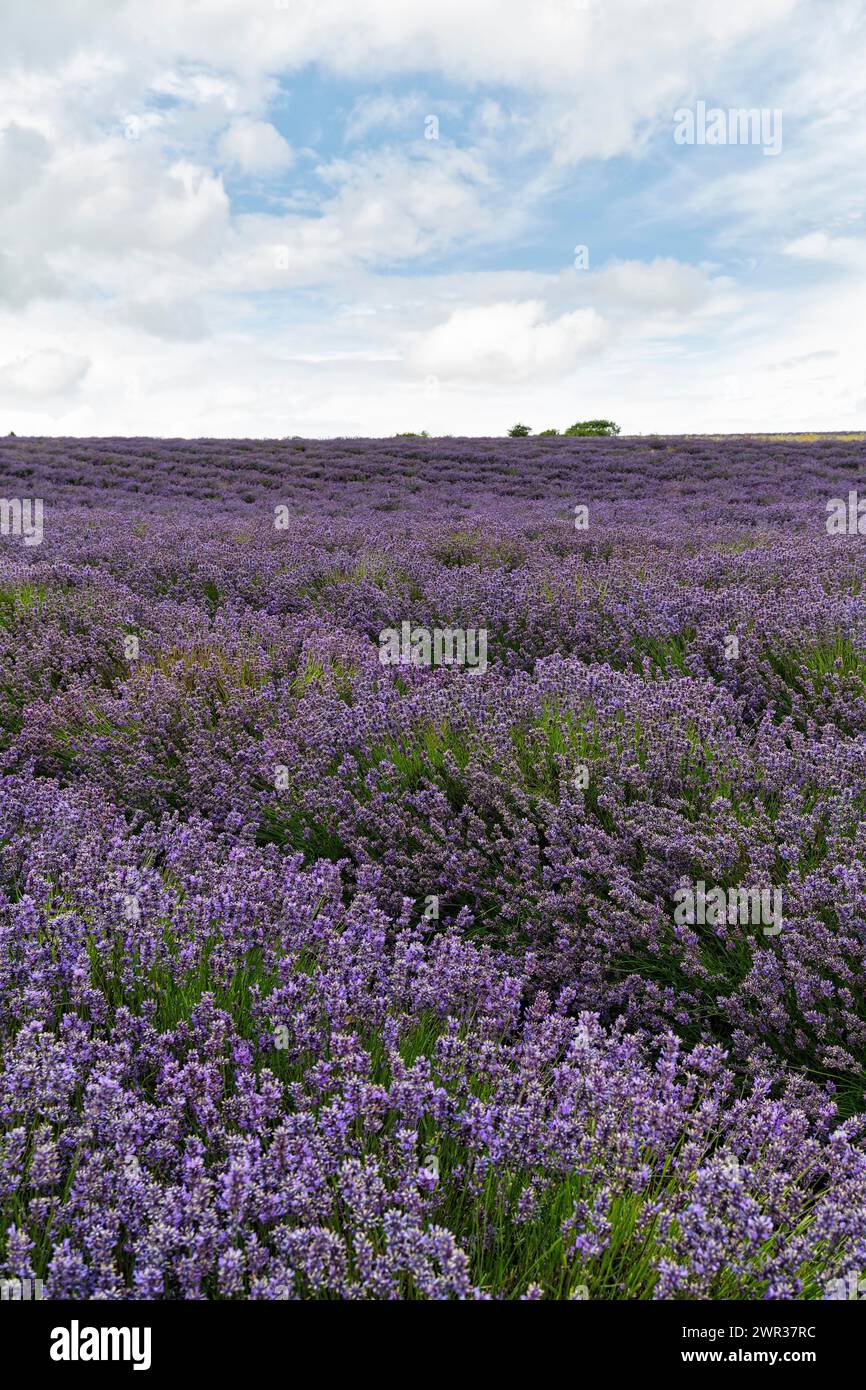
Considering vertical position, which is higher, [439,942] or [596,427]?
[596,427]

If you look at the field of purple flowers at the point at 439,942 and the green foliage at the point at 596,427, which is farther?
the green foliage at the point at 596,427

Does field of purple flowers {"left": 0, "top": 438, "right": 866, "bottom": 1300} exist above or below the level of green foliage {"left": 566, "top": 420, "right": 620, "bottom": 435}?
below

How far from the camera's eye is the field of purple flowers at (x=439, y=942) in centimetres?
131

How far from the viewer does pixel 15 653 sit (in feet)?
17.7

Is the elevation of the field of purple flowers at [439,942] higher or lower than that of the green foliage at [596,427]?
lower

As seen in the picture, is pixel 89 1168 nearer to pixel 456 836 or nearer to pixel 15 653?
pixel 456 836

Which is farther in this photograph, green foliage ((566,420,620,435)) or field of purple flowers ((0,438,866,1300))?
green foliage ((566,420,620,435))

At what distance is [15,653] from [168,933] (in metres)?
3.85

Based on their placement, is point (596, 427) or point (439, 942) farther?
point (596, 427)

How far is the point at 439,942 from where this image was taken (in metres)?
2.41

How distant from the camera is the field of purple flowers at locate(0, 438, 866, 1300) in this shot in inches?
51.6

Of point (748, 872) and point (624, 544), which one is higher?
point (624, 544)
